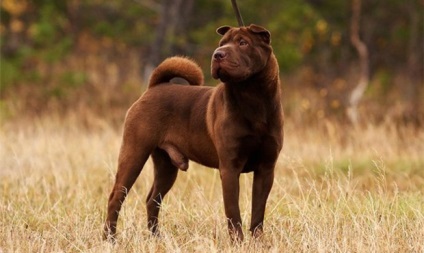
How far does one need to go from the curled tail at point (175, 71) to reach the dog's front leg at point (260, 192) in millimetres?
1122

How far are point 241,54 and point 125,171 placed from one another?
1.49 m

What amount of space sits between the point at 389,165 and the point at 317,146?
6.16 ft

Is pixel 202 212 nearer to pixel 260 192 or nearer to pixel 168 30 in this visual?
pixel 260 192

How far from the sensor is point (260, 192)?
5855mm

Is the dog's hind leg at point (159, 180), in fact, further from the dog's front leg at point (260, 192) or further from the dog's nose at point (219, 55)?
the dog's nose at point (219, 55)

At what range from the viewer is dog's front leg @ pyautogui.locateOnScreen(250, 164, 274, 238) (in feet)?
19.0

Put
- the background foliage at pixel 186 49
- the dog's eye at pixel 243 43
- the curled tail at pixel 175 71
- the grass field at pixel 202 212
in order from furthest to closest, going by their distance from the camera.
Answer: the background foliage at pixel 186 49 < the curled tail at pixel 175 71 < the grass field at pixel 202 212 < the dog's eye at pixel 243 43

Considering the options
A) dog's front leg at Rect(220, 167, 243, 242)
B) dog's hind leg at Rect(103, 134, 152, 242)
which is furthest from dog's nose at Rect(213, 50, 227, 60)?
dog's hind leg at Rect(103, 134, 152, 242)

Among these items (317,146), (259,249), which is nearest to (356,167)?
(317,146)

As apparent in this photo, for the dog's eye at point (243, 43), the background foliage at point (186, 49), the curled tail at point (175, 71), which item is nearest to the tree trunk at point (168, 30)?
the background foliage at point (186, 49)

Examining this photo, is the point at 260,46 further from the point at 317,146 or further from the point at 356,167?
the point at 317,146

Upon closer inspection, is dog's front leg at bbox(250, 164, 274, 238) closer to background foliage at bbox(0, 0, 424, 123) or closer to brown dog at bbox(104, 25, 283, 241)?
brown dog at bbox(104, 25, 283, 241)

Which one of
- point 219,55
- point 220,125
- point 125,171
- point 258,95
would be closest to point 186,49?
point 125,171

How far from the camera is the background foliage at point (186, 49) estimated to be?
17141 mm
